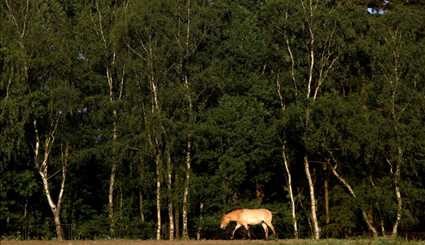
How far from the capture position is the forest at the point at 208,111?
3800 centimetres

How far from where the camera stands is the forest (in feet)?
125

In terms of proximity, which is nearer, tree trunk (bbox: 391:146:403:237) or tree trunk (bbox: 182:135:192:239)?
tree trunk (bbox: 391:146:403:237)

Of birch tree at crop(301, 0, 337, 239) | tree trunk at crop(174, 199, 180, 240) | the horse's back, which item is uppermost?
birch tree at crop(301, 0, 337, 239)

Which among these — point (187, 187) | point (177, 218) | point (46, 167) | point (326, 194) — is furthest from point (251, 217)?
point (46, 167)

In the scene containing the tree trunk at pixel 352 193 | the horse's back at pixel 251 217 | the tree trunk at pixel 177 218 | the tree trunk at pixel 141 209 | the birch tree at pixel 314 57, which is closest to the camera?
the horse's back at pixel 251 217

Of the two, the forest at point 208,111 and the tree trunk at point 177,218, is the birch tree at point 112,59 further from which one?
the tree trunk at point 177,218

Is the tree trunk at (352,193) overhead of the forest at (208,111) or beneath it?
beneath

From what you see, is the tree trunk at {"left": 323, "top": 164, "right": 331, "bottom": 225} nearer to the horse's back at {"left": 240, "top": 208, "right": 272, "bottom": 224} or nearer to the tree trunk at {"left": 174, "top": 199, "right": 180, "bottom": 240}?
the tree trunk at {"left": 174, "top": 199, "right": 180, "bottom": 240}

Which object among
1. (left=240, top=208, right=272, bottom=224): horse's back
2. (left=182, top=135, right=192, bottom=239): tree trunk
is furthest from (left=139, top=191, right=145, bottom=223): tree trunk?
(left=240, top=208, right=272, bottom=224): horse's back

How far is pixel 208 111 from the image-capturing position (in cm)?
4112

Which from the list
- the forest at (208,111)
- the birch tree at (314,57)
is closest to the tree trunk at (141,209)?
the forest at (208,111)

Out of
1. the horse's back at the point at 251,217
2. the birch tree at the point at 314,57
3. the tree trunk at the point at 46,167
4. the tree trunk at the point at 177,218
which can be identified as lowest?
the tree trunk at the point at 177,218

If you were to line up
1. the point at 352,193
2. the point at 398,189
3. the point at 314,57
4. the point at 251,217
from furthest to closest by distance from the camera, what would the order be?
1. the point at 314,57
2. the point at 352,193
3. the point at 398,189
4. the point at 251,217

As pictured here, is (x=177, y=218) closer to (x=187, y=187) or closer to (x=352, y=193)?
(x=187, y=187)
